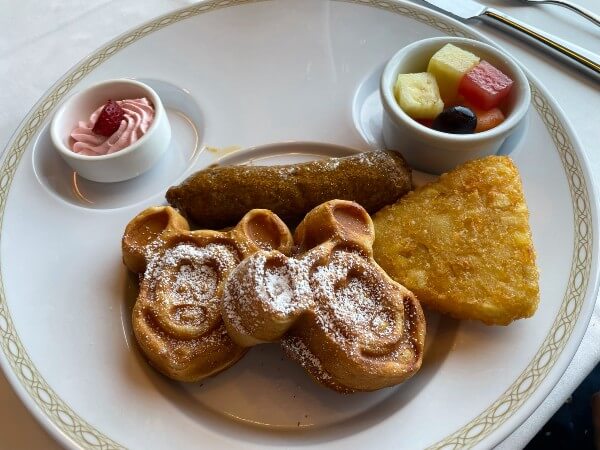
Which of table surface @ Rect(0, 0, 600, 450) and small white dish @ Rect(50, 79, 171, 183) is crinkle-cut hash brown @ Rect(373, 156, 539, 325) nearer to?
table surface @ Rect(0, 0, 600, 450)

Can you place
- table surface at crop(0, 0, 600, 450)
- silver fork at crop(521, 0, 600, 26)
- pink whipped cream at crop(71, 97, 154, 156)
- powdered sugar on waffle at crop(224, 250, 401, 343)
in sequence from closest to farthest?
powdered sugar on waffle at crop(224, 250, 401, 343)
pink whipped cream at crop(71, 97, 154, 156)
table surface at crop(0, 0, 600, 450)
silver fork at crop(521, 0, 600, 26)

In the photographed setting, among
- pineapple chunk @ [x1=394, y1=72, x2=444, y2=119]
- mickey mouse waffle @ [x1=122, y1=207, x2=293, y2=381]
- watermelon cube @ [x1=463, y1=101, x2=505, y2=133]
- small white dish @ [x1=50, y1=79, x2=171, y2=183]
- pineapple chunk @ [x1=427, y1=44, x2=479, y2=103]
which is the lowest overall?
mickey mouse waffle @ [x1=122, y1=207, x2=293, y2=381]

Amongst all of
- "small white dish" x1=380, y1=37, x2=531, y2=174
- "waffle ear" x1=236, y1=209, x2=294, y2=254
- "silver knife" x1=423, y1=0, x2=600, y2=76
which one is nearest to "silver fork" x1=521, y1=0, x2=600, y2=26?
"silver knife" x1=423, y1=0, x2=600, y2=76

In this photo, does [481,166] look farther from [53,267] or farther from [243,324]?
[53,267]

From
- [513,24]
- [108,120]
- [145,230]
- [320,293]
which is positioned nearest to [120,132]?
[108,120]

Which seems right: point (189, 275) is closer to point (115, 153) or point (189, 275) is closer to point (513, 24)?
point (115, 153)

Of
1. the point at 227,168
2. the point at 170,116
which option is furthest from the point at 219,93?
the point at 227,168
